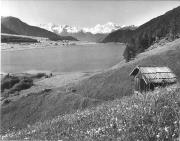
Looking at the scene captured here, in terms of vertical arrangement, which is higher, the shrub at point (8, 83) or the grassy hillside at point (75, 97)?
→ the grassy hillside at point (75, 97)

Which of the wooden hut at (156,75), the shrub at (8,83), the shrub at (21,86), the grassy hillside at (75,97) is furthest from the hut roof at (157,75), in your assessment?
the shrub at (8,83)

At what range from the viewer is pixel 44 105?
77250 millimetres

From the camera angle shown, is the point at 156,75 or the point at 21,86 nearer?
the point at 156,75

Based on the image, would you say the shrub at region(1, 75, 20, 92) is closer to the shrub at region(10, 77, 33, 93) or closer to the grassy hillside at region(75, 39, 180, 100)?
the shrub at region(10, 77, 33, 93)

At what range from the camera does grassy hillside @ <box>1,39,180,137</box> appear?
7050cm

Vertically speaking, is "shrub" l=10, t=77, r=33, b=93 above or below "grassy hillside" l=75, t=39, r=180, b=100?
below

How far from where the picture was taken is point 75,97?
78.0 meters

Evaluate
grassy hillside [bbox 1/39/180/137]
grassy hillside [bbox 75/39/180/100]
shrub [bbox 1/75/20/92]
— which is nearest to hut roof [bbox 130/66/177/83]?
grassy hillside [bbox 1/39/180/137]

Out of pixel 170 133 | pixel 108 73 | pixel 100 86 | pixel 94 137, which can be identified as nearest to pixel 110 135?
pixel 94 137

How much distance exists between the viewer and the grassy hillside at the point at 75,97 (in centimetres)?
7050

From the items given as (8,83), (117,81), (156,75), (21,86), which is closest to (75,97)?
(117,81)

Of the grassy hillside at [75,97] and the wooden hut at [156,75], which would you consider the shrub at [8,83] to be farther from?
the wooden hut at [156,75]

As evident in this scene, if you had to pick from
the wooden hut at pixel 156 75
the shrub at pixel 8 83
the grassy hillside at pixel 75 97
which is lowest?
→ the shrub at pixel 8 83

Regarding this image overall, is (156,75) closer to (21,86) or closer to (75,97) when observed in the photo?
(75,97)
